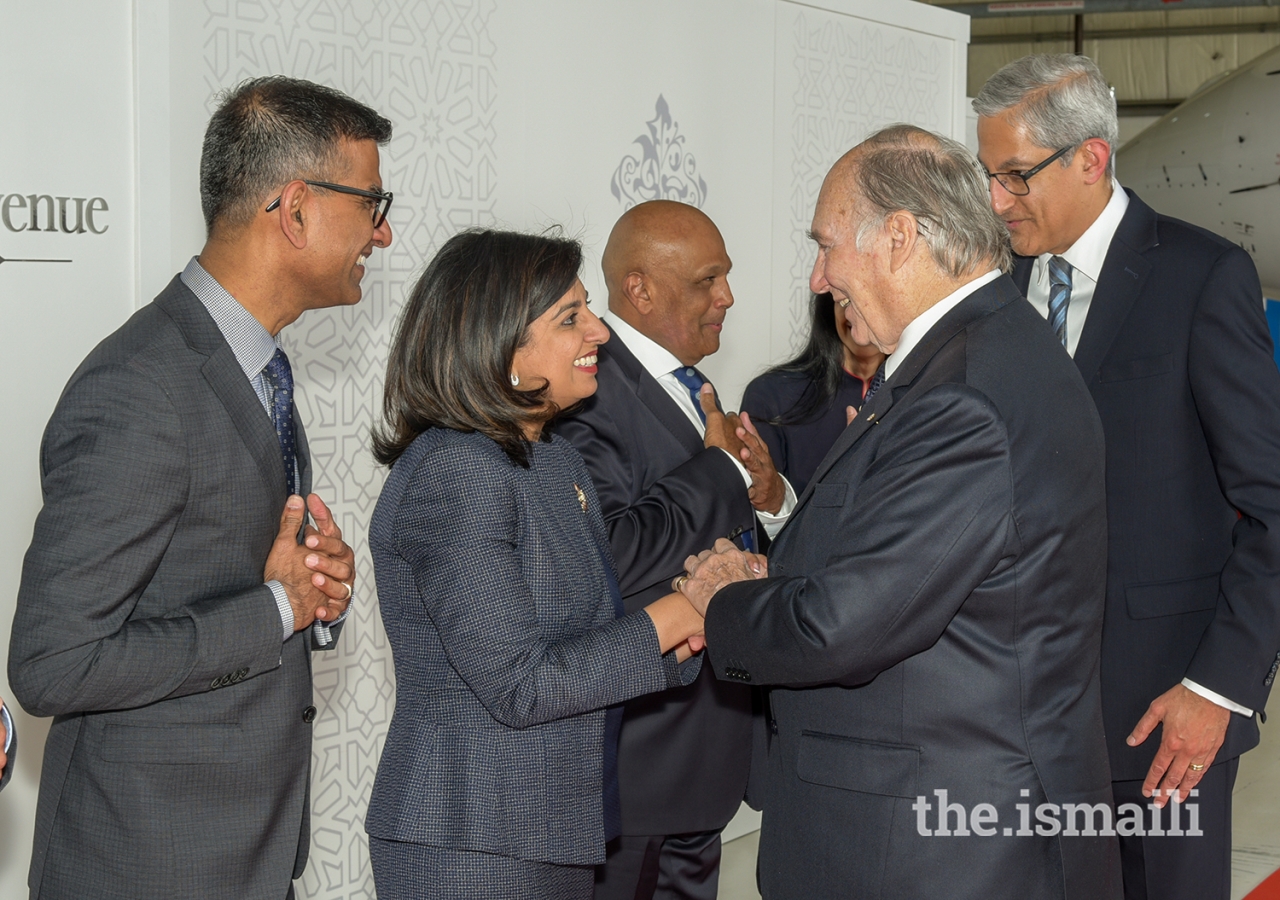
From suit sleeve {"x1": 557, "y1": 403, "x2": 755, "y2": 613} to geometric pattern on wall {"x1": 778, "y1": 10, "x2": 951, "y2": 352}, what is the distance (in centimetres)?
196

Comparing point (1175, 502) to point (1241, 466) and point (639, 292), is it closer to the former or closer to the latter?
point (1241, 466)

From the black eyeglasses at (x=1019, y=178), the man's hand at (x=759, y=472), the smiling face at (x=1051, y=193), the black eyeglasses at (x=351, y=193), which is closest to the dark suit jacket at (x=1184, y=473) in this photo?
the smiling face at (x=1051, y=193)

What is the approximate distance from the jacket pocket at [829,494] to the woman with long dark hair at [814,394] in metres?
1.46

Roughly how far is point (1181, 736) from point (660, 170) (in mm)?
2373

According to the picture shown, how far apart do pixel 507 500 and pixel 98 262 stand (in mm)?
1314

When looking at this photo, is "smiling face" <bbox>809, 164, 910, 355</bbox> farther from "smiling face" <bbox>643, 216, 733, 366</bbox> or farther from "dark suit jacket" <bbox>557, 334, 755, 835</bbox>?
"smiling face" <bbox>643, 216, 733, 366</bbox>

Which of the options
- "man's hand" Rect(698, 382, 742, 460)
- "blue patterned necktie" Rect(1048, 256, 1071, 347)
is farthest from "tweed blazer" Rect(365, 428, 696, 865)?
"blue patterned necktie" Rect(1048, 256, 1071, 347)

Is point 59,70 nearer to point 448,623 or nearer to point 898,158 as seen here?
point 448,623

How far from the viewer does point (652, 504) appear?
251 cm

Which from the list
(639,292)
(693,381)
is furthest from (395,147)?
(693,381)

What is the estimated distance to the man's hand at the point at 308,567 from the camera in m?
1.89

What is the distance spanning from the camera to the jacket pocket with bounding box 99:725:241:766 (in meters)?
1.75

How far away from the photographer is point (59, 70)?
2496 mm

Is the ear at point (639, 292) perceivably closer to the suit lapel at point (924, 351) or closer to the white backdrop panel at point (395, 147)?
the white backdrop panel at point (395, 147)
